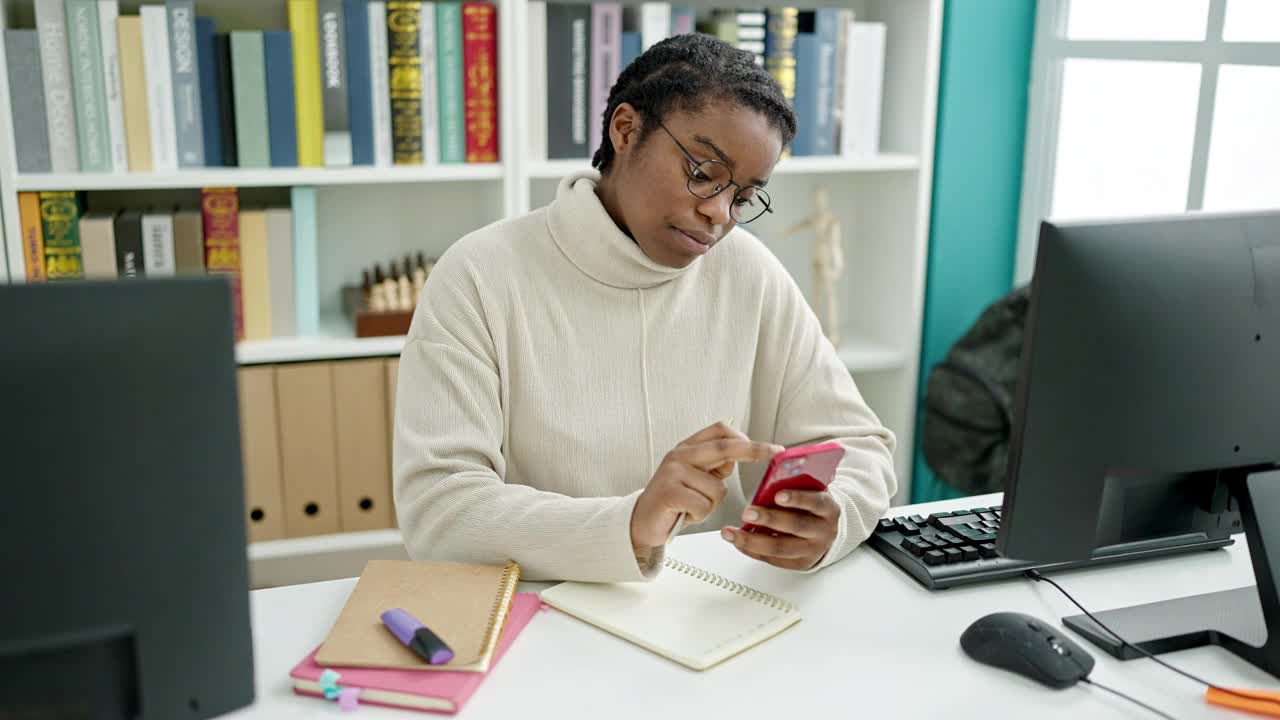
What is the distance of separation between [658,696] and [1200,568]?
0.72 metres

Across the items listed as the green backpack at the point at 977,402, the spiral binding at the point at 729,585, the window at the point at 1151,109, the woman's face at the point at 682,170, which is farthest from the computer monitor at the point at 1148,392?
the green backpack at the point at 977,402

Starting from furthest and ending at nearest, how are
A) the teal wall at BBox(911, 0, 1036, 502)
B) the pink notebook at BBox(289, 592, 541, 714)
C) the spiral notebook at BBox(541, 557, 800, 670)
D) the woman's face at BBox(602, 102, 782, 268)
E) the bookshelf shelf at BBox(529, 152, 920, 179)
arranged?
the teal wall at BBox(911, 0, 1036, 502), the bookshelf shelf at BBox(529, 152, 920, 179), the woman's face at BBox(602, 102, 782, 268), the spiral notebook at BBox(541, 557, 800, 670), the pink notebook at BBox(289, 592, 541, 714)

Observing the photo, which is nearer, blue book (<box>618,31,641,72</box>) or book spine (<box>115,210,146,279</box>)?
book spine (<box>115,210,146,279</box>)

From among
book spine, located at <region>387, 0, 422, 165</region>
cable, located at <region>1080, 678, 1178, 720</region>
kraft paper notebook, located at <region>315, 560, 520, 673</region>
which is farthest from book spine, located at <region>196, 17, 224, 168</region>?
cable, located at <region>1080, 678, 1178, 720</region>

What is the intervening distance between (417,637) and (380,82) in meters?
1.54

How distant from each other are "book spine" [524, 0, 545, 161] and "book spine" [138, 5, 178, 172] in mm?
710

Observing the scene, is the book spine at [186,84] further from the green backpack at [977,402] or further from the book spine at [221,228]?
the green backpack at [977,402]

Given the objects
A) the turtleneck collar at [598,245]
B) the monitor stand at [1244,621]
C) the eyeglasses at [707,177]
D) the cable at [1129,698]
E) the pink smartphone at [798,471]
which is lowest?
the cable at [1129,698]

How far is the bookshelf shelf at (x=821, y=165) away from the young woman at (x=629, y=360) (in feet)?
2.76

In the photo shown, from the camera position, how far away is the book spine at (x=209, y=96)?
2.26m

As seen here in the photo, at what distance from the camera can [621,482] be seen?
1538mm

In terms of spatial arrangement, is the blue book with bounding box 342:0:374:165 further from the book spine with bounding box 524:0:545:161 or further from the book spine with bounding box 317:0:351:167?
the book spine with bounding box 524:0:545:161

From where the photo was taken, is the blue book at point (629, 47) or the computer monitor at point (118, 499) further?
the blue book at point (629, 47)

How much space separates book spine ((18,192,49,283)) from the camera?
2213 mm
